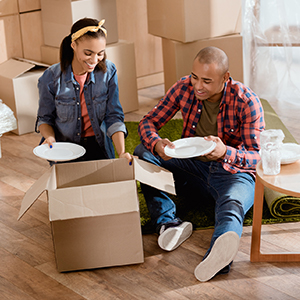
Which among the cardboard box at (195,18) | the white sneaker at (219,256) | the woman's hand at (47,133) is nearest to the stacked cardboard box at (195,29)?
the cardboard box at (195,18)

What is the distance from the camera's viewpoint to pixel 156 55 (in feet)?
14.7

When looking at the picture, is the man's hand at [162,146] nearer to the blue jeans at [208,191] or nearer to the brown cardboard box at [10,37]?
the blue jeans at [208,191]

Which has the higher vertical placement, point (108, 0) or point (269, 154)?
point (108, 0)

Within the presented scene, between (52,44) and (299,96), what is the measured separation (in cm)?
196

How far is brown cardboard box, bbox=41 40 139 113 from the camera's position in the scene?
350 cm

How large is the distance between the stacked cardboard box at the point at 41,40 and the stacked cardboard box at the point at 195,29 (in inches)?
13.4

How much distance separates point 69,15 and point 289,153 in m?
2.04

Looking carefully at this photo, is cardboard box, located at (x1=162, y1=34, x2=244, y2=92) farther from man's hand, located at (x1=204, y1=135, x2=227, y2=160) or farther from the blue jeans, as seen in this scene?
man's hand, located at (x1=204, y1=135, x2=227, y2=160)

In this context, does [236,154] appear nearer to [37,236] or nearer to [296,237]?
[296,237]

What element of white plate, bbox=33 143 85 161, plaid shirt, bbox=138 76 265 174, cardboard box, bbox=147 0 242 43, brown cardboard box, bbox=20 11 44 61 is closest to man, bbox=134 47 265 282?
plaid shirt, bbox=138 76 265 174

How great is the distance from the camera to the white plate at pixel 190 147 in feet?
6.19

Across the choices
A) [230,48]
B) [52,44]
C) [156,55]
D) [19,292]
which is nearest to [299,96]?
[230,48]

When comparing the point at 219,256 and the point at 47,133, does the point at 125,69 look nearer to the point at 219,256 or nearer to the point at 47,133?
the point at 47,133

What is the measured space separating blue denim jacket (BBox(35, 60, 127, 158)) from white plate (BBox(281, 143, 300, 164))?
2.28 ft
